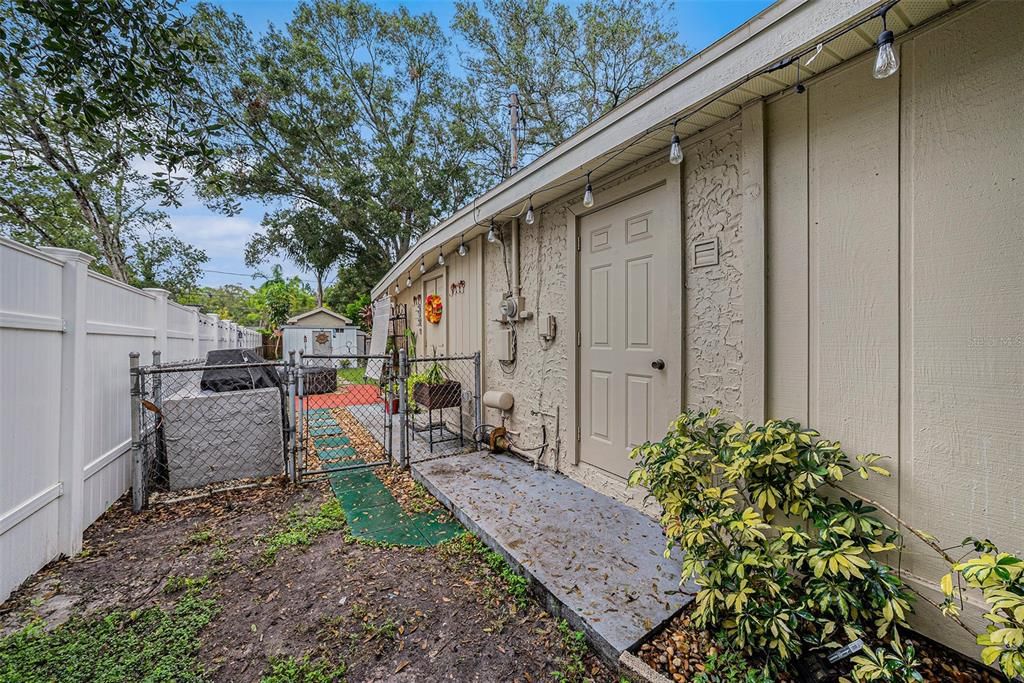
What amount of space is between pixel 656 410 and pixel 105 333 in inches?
167

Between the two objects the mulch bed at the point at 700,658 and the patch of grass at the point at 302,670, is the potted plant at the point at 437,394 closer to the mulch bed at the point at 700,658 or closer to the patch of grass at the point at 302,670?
the patch of grass at the point at 302,670

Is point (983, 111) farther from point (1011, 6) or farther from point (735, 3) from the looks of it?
point (735, 3)

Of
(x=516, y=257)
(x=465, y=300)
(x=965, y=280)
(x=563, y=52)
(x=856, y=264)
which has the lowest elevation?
(x=965, y=280)

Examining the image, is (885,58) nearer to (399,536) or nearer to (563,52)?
(399,536)

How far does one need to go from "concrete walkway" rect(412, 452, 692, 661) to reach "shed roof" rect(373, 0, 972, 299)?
2539mm

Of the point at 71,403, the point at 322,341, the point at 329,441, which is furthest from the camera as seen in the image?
the point at 322,341

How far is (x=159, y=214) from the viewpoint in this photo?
993 centimetres

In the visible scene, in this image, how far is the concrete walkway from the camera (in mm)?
1866

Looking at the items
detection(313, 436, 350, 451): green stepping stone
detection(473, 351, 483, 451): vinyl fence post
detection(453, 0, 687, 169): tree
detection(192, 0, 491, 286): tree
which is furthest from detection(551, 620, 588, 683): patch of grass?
detection(192, 0, 491, 286): tree

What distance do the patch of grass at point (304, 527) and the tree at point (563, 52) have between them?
31.5 ft

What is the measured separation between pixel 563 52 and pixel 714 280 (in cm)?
1081

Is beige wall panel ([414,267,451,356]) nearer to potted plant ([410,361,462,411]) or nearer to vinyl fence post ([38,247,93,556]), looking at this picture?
potted plant ([410,361,462,411])

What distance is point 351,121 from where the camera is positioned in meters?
14.9

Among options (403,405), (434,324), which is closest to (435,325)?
(434,324)
